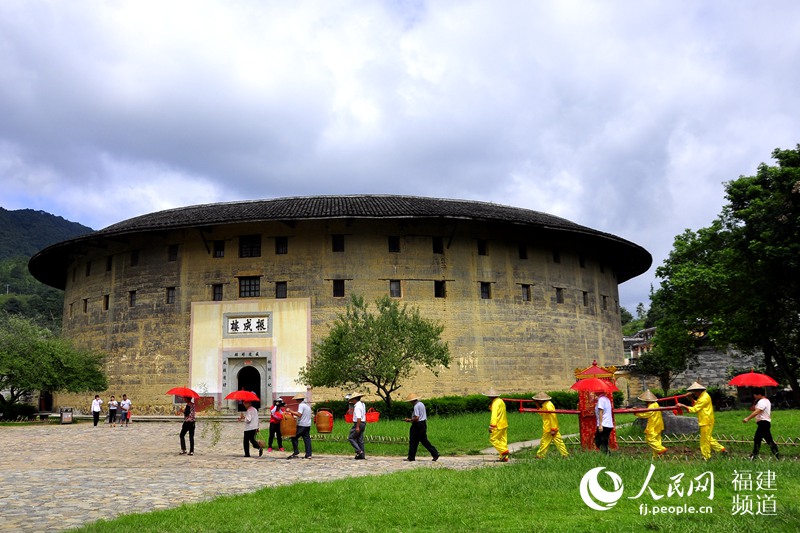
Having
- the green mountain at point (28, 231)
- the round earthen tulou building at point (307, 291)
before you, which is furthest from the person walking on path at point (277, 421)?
the green mountain at point (28, 231)

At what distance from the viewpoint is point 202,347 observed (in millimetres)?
27516

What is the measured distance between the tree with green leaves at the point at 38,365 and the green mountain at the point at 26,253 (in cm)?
4682

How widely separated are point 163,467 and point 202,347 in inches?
658

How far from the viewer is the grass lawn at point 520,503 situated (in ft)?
19.3

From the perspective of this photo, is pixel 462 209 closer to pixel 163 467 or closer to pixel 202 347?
pixel 202 347

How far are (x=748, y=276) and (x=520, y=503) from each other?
20414 millimetres

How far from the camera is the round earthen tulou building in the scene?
27.3 meters

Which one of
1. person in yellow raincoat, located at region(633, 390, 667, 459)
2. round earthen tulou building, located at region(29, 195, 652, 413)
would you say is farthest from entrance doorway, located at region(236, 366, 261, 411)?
person in yellow raincoat, located at region(633, 390, 667, 459)

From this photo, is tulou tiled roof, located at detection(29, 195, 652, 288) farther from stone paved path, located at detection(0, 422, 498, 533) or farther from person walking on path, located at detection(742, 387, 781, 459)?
person walking on path, located at detection(742, 387, 781, 459)

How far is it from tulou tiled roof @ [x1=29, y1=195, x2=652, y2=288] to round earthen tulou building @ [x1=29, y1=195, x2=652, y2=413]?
12 centimetres

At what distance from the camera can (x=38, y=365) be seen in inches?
1017

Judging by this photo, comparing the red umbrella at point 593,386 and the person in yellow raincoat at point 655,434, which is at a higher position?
the red umbrella at point 593,386

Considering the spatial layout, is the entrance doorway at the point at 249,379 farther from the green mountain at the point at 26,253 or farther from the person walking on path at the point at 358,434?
the green mountain at the point at 26,253

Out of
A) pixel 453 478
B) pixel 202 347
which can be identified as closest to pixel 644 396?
pixel 453 478
